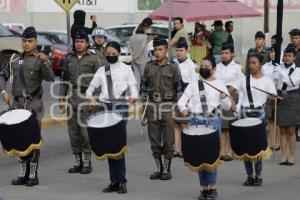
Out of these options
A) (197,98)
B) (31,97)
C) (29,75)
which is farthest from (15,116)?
(197,98)

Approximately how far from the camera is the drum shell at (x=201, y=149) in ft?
36.0

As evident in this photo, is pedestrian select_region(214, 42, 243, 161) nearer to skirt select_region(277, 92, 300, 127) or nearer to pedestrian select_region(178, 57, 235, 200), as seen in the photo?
skirt select_region(277, 92, 300, 127)

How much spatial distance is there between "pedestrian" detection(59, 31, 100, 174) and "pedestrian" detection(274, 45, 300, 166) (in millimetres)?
2774

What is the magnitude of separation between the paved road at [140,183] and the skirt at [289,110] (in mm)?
624

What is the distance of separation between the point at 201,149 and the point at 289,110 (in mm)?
3407

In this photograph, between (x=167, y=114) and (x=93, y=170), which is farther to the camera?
(x=93, y=170)

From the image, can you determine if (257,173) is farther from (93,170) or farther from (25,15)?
(25,15)

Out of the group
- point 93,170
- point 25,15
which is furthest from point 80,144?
point 25,15

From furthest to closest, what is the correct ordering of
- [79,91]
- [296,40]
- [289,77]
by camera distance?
[296,40], [289,77], [79,91]

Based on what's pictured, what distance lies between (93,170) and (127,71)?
1.67m

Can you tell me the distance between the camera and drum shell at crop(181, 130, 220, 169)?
10969 millimetres

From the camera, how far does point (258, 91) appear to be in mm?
13195

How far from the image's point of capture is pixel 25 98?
12.5m

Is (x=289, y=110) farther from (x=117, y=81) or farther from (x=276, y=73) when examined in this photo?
(x=117, y=81)
